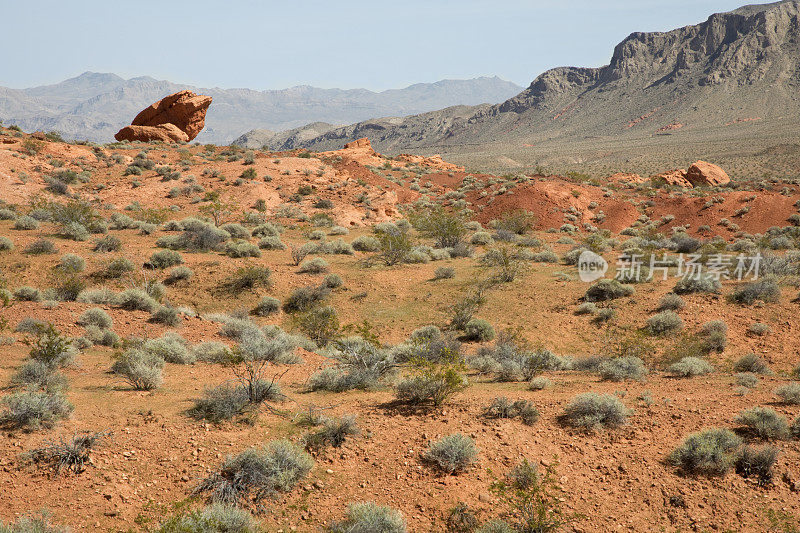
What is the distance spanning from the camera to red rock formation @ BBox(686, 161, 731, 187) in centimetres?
4047

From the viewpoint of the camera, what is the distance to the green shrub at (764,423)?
6.02 m

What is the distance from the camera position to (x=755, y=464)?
5570mm

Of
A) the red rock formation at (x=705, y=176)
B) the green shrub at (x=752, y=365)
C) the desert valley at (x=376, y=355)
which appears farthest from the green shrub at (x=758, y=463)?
the red rock formation at (x=705, y=176)

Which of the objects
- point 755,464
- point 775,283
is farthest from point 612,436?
point 775,283

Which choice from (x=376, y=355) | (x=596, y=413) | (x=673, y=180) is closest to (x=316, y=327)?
(x=376, y=355)

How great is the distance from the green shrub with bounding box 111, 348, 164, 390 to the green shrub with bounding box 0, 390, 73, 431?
1475 mm

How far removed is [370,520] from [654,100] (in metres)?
127

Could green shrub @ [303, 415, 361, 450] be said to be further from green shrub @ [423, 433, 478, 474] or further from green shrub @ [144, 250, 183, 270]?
green shrub @ [144, 250, 183, 270]

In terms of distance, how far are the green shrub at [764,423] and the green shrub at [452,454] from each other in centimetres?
393

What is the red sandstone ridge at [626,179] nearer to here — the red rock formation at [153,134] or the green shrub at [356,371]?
the green shrub at [356,371]

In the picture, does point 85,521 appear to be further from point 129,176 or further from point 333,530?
point 129,176

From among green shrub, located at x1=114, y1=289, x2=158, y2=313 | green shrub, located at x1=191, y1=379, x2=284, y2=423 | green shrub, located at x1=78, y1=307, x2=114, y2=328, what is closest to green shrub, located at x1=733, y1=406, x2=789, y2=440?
green shrub, located at x1=191, y1=379, x2=284, y2=423

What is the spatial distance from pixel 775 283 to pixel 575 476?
39.9 ft

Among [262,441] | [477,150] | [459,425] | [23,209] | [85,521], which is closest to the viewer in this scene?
[85,521]
